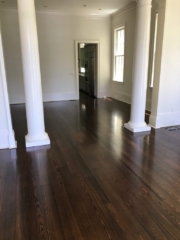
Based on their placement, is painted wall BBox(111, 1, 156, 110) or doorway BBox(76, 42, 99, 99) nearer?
painted wall BBox(111, 1, 156, 110)

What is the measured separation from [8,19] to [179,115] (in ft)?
19.6

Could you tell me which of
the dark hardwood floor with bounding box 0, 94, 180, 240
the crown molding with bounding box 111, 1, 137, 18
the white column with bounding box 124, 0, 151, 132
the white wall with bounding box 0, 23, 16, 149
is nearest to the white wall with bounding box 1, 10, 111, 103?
the crown molding with bounding box 111, 1, 137, 18

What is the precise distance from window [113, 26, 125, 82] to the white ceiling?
0.75 metres

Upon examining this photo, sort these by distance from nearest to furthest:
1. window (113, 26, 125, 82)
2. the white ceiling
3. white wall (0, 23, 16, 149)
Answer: white wall (0, 23, 16, 149), the white ceiling, window (113, 26, 125, 82)

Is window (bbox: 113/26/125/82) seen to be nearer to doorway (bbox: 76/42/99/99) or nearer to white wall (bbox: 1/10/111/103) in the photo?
white wall (bbox: 1/10/111/103)

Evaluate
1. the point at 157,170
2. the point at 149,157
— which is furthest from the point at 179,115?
the point at 157,170

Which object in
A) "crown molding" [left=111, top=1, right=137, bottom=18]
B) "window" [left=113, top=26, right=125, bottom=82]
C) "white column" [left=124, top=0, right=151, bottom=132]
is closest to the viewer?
"white column" [left=124, top=0, right=151, bottom=132]

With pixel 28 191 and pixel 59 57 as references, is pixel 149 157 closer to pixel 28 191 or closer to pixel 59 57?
pixel 28 191

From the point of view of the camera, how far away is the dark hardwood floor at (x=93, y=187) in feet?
6.03

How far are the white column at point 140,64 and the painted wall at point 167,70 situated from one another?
319 mm

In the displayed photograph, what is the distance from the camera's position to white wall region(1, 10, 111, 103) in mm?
6754

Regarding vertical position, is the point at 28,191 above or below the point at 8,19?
below

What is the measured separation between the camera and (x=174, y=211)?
2.04 m

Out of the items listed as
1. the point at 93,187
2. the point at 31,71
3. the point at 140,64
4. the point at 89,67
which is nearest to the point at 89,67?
the point at 89,67
